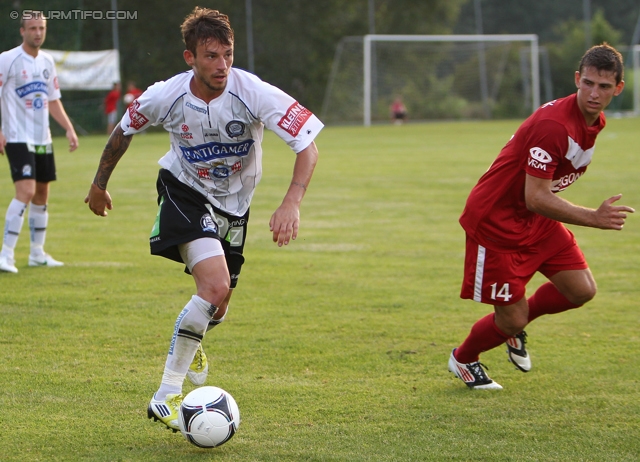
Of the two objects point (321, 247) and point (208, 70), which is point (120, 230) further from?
point (208, 70)

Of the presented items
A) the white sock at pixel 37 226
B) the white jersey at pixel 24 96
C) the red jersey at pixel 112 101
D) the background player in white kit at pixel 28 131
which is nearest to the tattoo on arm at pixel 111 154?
the background player in white kit at pixel 28 131

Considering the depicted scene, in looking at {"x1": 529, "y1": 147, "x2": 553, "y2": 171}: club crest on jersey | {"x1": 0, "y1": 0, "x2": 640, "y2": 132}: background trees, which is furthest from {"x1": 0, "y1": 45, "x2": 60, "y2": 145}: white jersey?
{"x1": 0, "y1": 0, "x2": 640, "y2": 132}: background trees

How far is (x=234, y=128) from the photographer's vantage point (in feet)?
14.3

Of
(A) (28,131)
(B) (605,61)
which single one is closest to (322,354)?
(B) (605,61)

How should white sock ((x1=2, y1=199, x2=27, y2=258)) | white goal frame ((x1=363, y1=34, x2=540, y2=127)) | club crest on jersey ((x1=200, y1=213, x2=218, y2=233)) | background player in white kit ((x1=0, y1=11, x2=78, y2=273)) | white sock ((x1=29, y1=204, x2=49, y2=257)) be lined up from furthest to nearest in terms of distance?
white goal frame ((x1=363, y1=34, x2=540, y2=127)) → white sock ((x1=29, y1=204, x2=49, y2=257)) → white sock ((x1=2, y1=199, x2=27, y2=258)) → background player in white kit ((x1=0, y1=11, x2=78, y2=273)) → club crest on jersey ((x1=200, y1=213, x2=218, y2=233))

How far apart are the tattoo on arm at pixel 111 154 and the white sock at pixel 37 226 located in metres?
4.10

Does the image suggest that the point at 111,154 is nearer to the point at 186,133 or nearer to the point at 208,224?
the point at 186,133

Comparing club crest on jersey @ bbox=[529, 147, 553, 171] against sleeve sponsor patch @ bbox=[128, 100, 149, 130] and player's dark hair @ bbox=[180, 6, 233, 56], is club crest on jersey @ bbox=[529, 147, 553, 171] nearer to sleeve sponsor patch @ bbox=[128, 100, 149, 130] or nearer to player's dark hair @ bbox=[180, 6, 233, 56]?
player's dark hair @ bbox=[180, 6, 233, 56]

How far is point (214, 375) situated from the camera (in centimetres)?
511

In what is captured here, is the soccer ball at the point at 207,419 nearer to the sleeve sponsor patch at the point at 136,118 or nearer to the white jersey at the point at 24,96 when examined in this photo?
the sleeve sponsor patch at the point at 136,118

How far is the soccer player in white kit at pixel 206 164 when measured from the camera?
13.6 feet

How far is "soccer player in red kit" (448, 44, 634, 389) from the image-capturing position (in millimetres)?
4453

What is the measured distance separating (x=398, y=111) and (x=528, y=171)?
3366 cm

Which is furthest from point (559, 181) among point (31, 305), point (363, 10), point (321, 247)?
point (363, 10)
